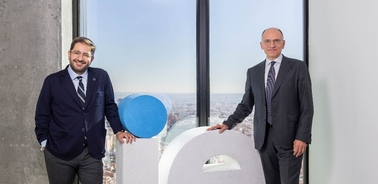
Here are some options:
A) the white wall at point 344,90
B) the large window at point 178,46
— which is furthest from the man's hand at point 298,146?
the large window at point 178,46

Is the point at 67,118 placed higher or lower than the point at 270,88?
lower

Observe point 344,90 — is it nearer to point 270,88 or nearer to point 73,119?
point 270,88

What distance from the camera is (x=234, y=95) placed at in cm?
333

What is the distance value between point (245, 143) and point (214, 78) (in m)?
0.84

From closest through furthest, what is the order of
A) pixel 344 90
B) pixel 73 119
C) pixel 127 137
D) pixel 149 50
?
pixel 73 119, pixel 127 137, pixel 344 90, pixel 149 50

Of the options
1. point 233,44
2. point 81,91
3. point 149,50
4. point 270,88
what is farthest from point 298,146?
A: point 149,50

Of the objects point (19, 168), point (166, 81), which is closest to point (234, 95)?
point (166, 81)

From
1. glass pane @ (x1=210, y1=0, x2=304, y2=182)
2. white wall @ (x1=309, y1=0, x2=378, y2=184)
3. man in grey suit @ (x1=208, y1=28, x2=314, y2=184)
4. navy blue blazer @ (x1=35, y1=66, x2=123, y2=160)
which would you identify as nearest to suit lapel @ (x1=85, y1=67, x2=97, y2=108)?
navy blue blazer @ (x1=35, y1=66, x2=123, y2=160)

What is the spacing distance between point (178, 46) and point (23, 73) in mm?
1397

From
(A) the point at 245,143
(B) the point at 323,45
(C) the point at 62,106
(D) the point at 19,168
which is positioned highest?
(B) the point at 323,45

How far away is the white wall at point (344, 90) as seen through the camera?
2279 mm

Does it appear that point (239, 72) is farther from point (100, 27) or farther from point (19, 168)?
point (19, 168)

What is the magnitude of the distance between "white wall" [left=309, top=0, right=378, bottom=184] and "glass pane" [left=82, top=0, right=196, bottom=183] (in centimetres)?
117

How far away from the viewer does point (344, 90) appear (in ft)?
8.57
